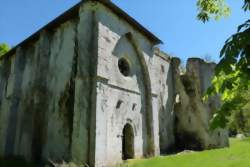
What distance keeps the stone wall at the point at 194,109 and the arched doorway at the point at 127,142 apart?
7051mm

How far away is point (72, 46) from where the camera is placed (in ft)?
54.9

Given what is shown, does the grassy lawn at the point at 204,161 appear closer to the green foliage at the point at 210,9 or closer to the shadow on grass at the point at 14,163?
the shadow on grass at the point at 14,163

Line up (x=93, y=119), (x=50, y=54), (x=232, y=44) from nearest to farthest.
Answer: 1. (x=232, y=44)
2. (x=93, y=119)
3. (x=50, y=54)

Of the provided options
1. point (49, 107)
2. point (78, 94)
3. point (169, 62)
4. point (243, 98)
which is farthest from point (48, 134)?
point (243, 98)

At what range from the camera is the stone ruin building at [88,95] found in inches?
574

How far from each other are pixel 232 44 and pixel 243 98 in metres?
0.88

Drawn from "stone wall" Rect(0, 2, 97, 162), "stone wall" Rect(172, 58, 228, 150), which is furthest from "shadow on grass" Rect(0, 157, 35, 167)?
"stone wall" Rect(172, 58, 228, 150)

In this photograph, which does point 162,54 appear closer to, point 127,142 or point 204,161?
point 127,142

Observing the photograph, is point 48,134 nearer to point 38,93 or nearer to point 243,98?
point 38,93

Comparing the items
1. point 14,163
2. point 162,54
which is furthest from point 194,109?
point 14,163

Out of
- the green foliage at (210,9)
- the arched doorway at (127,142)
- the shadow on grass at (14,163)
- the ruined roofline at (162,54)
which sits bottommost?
the shadow on grass at (14,163)

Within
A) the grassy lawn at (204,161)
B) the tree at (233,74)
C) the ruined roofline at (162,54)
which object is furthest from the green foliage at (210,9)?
the ruined roofline at (162,54)

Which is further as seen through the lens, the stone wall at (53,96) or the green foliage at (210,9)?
the stone wall at (53,96)

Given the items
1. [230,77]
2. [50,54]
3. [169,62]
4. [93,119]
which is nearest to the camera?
[230,77]
